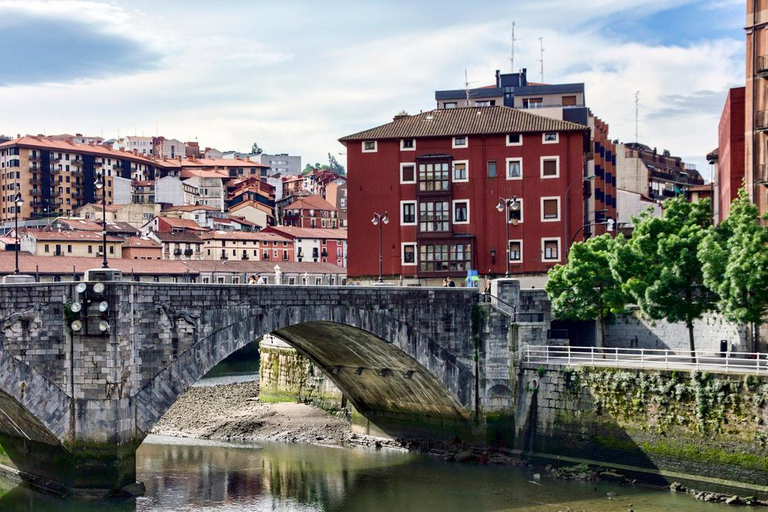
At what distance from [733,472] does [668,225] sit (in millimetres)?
16618

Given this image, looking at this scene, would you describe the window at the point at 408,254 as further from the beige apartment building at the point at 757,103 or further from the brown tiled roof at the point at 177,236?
the brown tiled roof at the point at 177,236

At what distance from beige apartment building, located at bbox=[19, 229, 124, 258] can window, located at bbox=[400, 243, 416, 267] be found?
41.8 meters

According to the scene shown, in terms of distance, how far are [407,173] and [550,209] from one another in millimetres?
10640

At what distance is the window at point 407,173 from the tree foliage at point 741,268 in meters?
28.7

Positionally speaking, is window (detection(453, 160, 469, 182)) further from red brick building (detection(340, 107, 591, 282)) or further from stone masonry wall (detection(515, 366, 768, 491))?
stone masonry wall (detection(515, 366, 768, 491))

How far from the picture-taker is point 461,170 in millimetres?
77500

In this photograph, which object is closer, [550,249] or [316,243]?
[550,249]

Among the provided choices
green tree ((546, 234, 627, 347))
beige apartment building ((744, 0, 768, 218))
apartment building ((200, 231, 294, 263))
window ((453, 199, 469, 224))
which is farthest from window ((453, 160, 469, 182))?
apartment building ((200, 231, 294, 263))

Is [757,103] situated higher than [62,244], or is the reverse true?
[757,103]

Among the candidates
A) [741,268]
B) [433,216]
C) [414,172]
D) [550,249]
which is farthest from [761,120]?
[414,172]

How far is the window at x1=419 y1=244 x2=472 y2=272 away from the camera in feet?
253

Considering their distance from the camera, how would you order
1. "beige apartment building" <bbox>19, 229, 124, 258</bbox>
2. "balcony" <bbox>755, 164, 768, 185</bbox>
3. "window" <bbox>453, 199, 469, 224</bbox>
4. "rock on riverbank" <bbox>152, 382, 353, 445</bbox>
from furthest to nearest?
"beige apartment building" <bbox>19, 229, 124, 258</bbox> → "window" <bbox>453, 199, 469, 224</bbox> → "rock on riverbank" <bbox>152, 382, 353, 445</bbox> → "balcony" <bbox>755, 164, 768, 185</bbox>

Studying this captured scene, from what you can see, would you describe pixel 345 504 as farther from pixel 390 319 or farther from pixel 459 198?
pixel 459 198

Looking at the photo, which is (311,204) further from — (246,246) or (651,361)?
(651,361)
